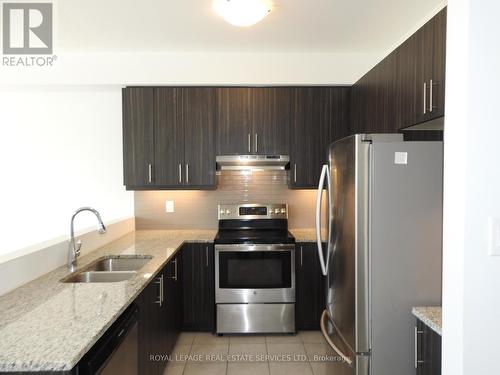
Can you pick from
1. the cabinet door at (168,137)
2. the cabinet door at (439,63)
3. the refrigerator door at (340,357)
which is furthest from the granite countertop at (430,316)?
the cabinet door at (168,137)

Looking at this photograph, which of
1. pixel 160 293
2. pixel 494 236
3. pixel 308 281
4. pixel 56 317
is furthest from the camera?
pixel 308 281

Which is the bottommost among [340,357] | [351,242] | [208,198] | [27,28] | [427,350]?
[340,357]

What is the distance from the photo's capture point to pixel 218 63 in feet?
9.87

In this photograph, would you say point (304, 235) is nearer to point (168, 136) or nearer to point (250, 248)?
point (250, 248)

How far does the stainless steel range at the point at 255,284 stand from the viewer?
279 cm

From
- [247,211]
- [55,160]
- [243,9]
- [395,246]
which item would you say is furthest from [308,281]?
[55,160]

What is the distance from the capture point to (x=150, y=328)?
1.83m

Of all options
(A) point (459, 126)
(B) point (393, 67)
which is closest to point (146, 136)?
(B) point (393, 67)

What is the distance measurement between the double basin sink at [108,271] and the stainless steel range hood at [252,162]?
1208mm

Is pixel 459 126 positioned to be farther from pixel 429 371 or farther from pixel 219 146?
pixel 219 146

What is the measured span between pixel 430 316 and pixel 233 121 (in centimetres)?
229

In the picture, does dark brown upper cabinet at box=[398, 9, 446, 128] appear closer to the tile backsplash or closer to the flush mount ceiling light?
the flush mount ceiling light

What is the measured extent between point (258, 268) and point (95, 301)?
1.66m

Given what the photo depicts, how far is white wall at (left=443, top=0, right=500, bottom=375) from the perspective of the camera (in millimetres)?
941
